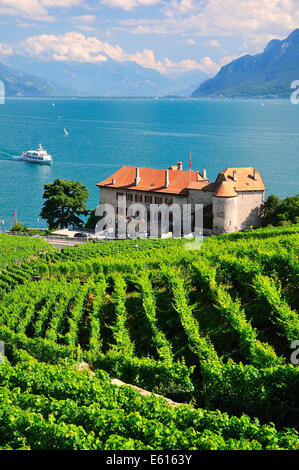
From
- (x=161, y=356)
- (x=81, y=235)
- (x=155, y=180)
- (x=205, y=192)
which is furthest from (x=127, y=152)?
(x=161, y=356)

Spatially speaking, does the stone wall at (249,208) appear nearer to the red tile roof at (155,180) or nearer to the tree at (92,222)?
the red tile roof at (155,180)

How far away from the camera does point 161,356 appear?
1811 centimetres

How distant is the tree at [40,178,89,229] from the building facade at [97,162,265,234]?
297cm

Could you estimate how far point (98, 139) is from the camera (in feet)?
507

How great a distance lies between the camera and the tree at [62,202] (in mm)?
58594

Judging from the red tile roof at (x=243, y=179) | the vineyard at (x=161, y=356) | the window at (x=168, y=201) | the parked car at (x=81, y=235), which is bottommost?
the vineyard at (x=161, y=356)

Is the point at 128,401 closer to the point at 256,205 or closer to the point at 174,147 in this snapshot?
the point at 256,205

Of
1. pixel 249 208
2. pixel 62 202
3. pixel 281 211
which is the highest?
pixel 62 202

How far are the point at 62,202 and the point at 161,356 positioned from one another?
1670 inches

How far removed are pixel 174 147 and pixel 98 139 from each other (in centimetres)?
3021

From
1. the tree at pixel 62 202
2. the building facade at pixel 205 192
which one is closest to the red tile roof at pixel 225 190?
the building facade at pixel 205 192

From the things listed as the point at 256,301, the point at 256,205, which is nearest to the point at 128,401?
the point at 256,301

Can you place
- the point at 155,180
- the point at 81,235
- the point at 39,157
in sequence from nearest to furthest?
the point at 81,235 < the point at 155,180 < the point at 39,157

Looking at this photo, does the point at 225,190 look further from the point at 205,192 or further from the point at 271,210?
the point at 271,210
